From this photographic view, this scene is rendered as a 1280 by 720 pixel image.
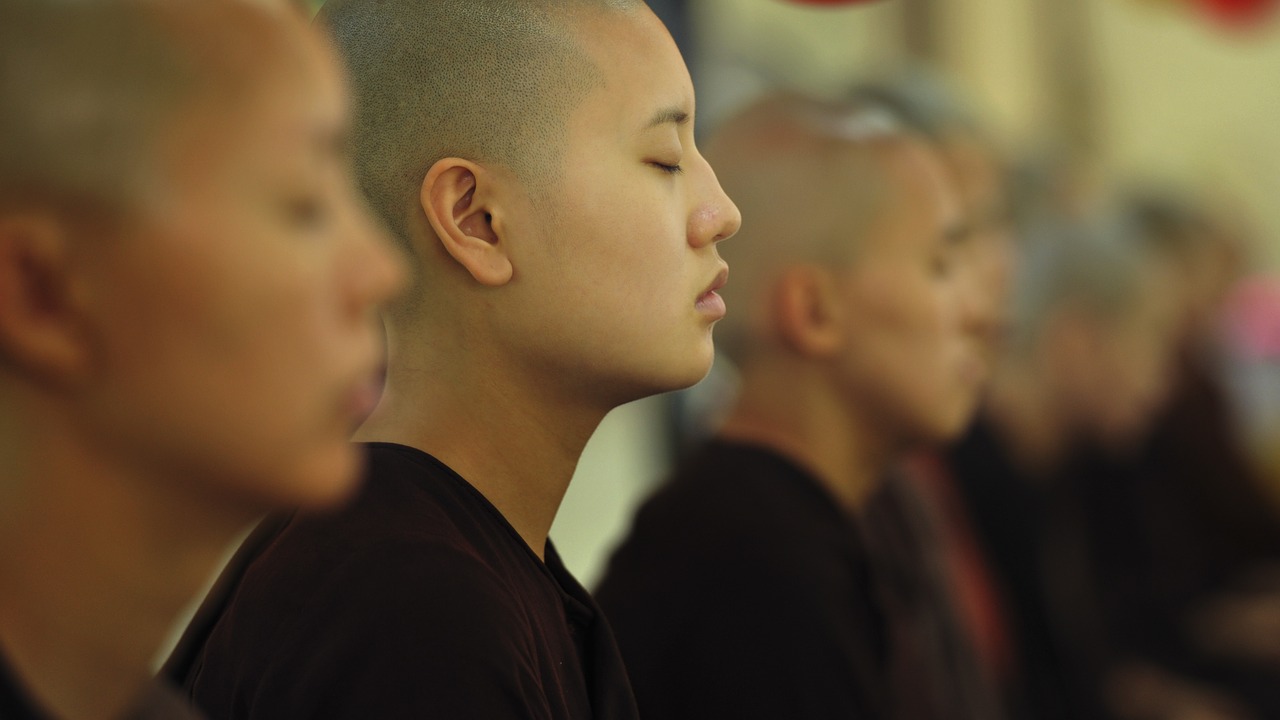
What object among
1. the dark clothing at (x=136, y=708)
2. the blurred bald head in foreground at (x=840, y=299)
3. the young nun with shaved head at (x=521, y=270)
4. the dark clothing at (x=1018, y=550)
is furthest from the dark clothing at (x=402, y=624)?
the dark clothing at (x=1018, y=550)

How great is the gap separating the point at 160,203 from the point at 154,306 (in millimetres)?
36

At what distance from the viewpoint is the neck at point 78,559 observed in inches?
20.4

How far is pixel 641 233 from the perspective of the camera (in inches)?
32.9

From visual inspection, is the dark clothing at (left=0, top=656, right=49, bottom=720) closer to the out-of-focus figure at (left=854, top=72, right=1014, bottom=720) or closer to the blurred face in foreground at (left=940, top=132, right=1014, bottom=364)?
the out-of-focus figure at (left=854, top=72, right=1014, bottom=720)

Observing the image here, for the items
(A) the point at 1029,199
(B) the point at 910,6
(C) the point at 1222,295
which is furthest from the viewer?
(B) the point at 910,6

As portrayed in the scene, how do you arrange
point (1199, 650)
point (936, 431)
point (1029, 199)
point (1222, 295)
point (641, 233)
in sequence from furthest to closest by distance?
point (1222, 295), point (1029, 199), point (1199, 650), point (936, 431), point (641, 233)

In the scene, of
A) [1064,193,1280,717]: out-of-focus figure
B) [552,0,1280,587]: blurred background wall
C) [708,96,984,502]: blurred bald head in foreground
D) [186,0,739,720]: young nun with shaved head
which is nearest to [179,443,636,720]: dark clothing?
[186,0,739,720]: young nun with shaved head

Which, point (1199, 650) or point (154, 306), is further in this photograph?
point (1199, 650)

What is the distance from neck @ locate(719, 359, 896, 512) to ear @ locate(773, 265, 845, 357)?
24mm

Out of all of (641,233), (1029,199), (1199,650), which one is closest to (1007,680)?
(1199,650)

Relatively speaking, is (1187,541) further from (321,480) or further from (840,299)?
(321,480)

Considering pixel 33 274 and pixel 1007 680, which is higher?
pixel 33 274

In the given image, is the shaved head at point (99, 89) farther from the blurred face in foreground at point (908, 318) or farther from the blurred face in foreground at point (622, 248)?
the blurred face in foreground at point (908, 318)

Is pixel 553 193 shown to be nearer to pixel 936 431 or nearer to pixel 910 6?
pixel 936 431
